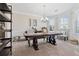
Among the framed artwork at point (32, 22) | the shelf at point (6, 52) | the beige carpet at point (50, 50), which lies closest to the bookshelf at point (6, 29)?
the shelf at point (6, 52)

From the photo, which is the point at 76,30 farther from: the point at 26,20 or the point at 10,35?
the point at 10,35

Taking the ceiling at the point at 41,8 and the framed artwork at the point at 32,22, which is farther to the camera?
the framed artwork at the point at 32,22

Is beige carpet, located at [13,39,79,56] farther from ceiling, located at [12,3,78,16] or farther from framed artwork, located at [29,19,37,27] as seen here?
ceiling, located at [12,3,78,16]

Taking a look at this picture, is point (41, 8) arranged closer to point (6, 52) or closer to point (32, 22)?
point (32, 22)

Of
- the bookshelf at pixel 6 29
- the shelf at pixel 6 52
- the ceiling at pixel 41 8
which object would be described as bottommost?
the shelf at pixel 6 52

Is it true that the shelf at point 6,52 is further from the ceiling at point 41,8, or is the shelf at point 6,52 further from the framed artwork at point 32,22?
the ceiling at point 41,8

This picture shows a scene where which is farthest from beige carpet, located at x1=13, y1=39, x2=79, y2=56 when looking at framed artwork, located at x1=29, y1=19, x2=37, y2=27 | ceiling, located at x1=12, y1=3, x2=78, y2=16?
ceiling, located at x1=12, y1=3, x2=78, y2=16

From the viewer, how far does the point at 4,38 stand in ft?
5.90

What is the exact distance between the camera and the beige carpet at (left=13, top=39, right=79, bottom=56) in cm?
176

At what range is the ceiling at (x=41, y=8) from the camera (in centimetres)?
171

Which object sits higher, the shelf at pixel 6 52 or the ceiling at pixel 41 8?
the ceiling at pixel 41 8

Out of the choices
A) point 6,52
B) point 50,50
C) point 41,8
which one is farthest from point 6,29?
point 50,50

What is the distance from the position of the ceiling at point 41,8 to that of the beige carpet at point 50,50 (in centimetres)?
60

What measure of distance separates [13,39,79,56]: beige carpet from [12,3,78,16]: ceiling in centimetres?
60
